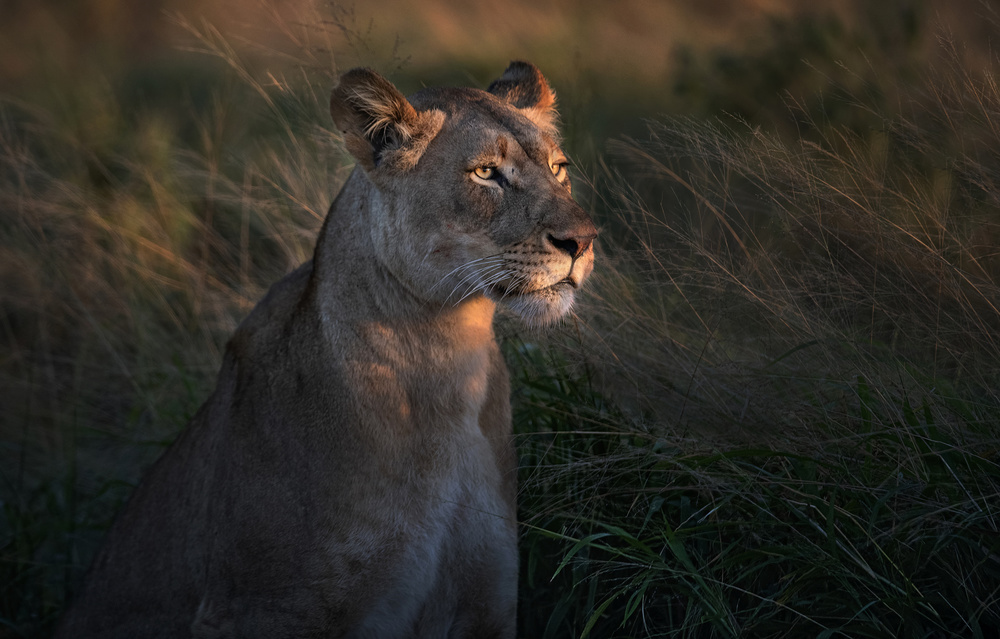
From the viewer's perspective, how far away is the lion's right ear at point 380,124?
269 cm

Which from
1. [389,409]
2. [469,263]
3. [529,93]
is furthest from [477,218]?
[529,93]

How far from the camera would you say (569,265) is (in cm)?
262

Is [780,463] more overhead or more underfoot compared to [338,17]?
more underfoot

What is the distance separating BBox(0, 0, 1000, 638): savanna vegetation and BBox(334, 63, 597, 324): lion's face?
0.47 m

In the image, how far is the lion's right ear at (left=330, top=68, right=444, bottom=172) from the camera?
8.83 feet

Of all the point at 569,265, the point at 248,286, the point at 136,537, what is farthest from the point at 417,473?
the point at 248,286

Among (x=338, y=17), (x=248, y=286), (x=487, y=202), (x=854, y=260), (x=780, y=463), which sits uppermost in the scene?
(x=338, y=17)

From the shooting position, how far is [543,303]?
8.75 ft

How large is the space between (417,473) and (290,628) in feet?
1.85

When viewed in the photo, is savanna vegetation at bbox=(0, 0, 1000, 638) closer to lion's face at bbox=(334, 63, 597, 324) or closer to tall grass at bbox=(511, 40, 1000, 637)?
tall grass at bbox=(511, 40, 1000, 637)

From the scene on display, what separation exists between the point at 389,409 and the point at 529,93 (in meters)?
1.32

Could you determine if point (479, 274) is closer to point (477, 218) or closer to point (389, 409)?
point (477, 218)

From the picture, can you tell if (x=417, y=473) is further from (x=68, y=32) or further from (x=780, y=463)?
→ (x=68, y=32)

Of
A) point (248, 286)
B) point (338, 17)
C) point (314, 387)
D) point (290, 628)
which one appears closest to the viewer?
point (290, 628)
